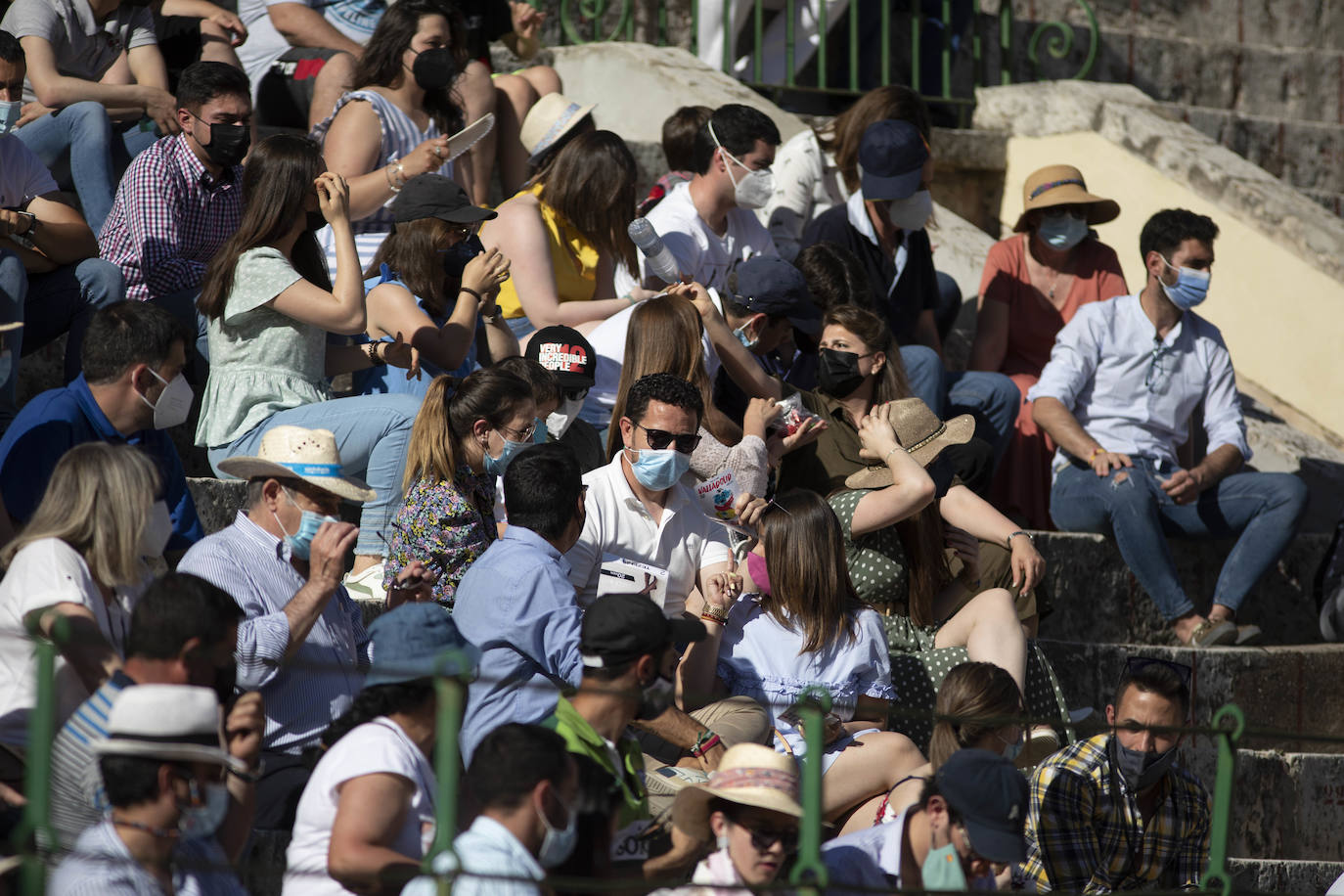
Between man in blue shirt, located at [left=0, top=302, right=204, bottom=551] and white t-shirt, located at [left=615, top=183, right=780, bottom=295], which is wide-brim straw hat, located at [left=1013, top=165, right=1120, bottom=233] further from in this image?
man in blue shirt, located at [left=0, top=302, right=204, bottom=551]

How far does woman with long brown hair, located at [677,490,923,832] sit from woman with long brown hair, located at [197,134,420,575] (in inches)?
43.1

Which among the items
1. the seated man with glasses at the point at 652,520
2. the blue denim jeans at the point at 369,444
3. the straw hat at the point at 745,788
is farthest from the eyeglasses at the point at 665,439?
the straw hat at the point at 745,788

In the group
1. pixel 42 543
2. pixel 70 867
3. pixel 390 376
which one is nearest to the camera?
pixel 70 867

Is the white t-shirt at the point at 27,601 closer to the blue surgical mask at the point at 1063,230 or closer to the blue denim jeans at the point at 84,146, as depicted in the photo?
the blue denim jeans at the point at 84,146

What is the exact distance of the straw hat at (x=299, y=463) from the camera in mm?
4348

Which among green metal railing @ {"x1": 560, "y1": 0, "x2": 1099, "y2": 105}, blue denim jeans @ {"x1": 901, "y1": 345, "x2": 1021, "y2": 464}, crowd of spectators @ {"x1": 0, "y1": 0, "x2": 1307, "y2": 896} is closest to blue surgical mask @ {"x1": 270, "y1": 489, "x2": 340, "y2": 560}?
crowd of spectators @ {"x1": 0, "y1": 0, "x2": 1307, "y2": 896}

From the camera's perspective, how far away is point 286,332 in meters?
5.38

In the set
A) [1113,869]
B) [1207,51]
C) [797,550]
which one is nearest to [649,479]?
[797,550]

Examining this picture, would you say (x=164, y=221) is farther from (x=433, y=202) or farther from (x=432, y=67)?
(x=432, y=67)

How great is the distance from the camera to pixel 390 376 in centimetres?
587

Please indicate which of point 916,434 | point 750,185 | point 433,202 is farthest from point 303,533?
point 750,185

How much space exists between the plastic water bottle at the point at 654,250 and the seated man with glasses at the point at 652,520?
3.67ft

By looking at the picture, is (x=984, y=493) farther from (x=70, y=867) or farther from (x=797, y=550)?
(x=70, y=867)

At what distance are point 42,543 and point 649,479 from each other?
1927mm
